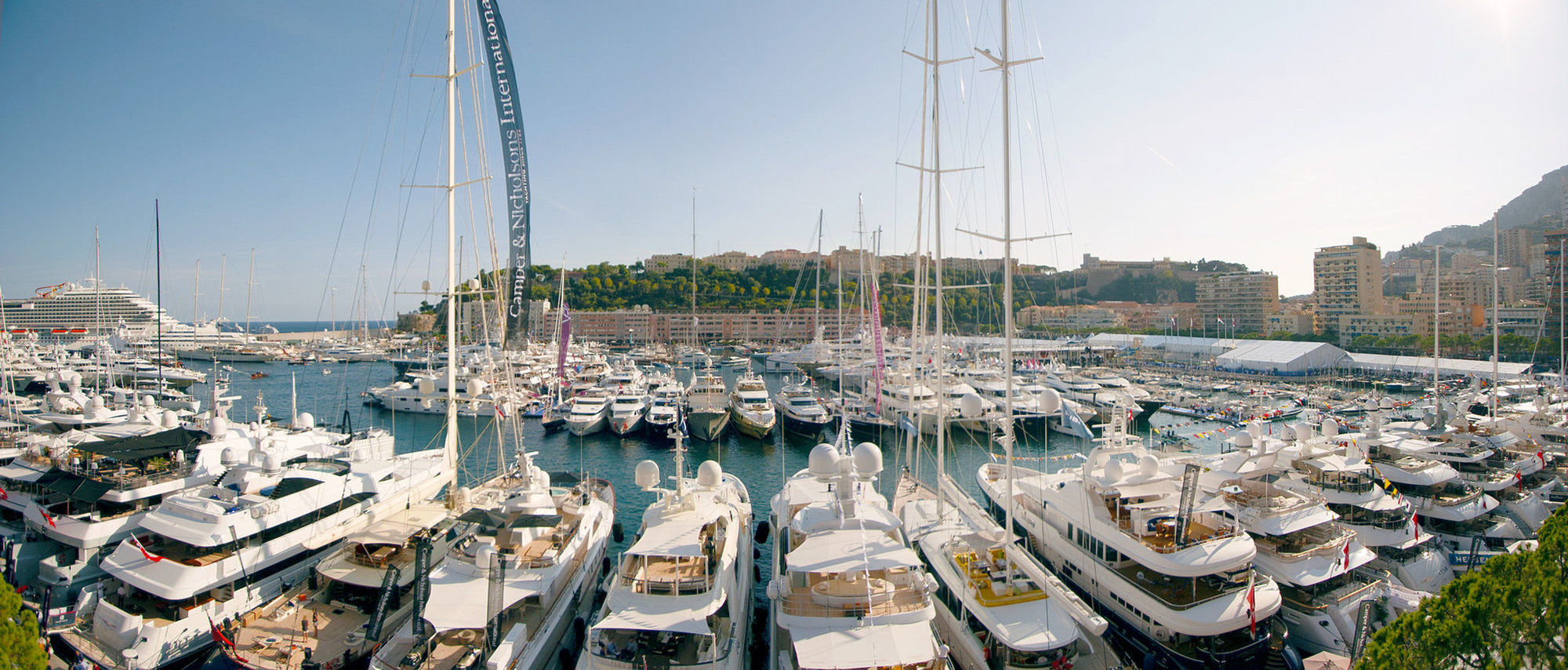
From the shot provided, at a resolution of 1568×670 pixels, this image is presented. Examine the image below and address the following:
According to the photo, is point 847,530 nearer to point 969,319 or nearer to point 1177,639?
point 1177,639

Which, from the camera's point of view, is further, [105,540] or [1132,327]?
[1132,327]

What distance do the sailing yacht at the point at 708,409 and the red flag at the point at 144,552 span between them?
75.6ft

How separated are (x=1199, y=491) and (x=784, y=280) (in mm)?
129933

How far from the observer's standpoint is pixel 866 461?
1427 cm

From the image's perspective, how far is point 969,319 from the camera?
4031 inches

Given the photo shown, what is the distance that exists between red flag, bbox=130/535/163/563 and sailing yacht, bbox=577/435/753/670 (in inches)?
339

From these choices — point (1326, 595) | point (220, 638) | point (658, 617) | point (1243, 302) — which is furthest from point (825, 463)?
point (1243, 302)

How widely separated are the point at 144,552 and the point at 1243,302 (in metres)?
143

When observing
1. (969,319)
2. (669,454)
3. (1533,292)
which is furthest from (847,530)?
(1533,292)

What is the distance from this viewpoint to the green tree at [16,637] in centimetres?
604

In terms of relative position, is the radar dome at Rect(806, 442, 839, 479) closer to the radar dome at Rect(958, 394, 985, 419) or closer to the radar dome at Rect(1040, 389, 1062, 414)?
the radar dome at Rect(958, 394, 985, 419)

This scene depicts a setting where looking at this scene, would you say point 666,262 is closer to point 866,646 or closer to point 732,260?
point 732,260

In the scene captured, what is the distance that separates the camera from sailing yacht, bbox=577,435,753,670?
33.9 feet

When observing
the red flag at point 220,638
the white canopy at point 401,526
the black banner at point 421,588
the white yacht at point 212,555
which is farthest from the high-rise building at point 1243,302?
the red flag at point 220,638
